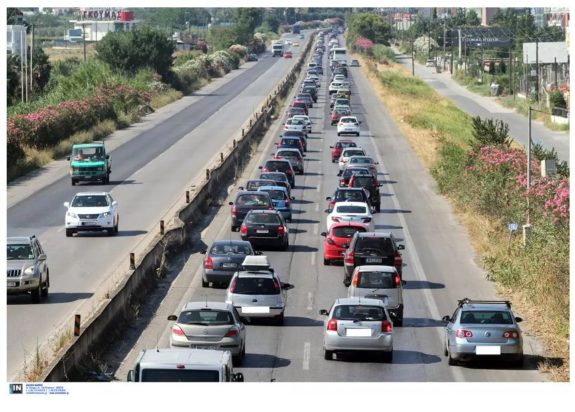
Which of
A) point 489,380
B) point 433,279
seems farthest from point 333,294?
point 489,380

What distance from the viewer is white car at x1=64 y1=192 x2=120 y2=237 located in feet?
155

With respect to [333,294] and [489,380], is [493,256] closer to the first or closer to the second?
[333,294]

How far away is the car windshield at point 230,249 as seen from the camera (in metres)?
38.2

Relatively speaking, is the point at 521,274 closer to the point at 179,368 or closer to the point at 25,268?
the point at 25,268

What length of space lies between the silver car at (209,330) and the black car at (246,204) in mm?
21292

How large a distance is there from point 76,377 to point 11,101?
289 feet

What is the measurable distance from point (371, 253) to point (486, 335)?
10.6 meters

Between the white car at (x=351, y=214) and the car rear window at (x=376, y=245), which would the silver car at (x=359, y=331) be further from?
the white car at (x=351, y=214)

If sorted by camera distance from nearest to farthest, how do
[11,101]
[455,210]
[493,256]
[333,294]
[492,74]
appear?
1. [333,294]
2. [493,256]
3. [455,210]
4. [11,101]
5. [492,74]

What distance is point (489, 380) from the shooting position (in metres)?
27.1

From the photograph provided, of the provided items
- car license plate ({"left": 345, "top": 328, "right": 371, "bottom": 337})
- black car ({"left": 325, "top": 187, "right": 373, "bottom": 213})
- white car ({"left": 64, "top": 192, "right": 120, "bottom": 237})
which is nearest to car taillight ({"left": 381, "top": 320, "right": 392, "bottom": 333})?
car license plate ({"left": 345, "top": 328, "right": 371, "bottom": 337})

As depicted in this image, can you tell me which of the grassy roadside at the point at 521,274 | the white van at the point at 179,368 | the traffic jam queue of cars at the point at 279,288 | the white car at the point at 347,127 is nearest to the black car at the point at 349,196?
the traffic jam queue of cars at the point at 279,288

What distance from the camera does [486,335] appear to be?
2788 centimetres

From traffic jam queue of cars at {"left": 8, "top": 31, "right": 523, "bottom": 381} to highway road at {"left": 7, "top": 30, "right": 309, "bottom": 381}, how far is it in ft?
3.88
